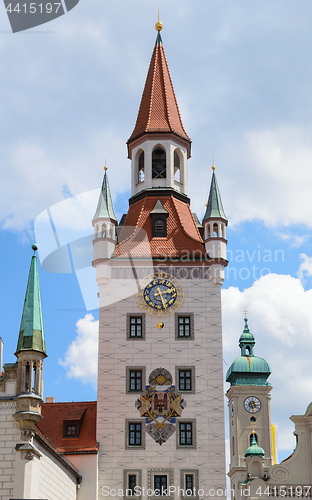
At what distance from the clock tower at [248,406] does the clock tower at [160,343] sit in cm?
3688

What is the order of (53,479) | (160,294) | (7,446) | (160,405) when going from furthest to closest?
(160,294) < (160,405) < (53,479) < (7,446)

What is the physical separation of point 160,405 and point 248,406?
137 feet

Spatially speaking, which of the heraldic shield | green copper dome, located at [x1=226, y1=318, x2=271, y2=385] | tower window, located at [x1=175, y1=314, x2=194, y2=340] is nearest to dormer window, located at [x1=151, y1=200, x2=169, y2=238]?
tower window, located at [x1=175, y1=314, x2=194, y2=340]

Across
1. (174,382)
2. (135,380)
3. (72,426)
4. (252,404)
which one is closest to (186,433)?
(174,382)

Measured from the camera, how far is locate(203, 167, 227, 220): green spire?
148 feet

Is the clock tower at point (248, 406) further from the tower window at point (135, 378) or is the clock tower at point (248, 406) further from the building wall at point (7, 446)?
the building wall at point (7, 446)

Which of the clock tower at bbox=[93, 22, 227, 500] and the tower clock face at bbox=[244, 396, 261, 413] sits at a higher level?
the tower clock face at bbox=[244, 396, 261, 413]

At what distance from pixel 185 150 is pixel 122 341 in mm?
13571

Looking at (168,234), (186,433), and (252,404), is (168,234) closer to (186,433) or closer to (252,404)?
(186,433)

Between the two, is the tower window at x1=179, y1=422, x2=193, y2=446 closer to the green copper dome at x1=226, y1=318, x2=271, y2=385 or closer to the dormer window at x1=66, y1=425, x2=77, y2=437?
the dormer window at x1=66, y1=425, x2=77, y2=437

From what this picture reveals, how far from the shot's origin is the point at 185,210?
47.1 metres

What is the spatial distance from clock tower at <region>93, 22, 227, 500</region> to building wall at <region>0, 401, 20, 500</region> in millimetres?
11486

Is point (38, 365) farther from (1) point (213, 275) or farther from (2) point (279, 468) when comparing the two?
(2) point (279, 468)

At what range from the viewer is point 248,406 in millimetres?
80250
